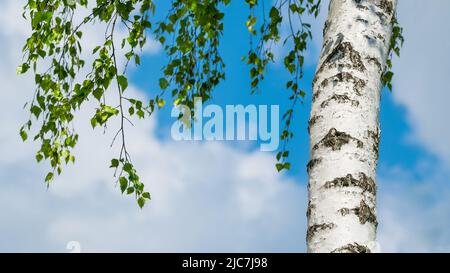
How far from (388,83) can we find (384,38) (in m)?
3.41

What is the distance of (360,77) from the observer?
13.1 feet

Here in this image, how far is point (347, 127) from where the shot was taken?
3789 mm

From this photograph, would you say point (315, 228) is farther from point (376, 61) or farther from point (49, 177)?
point (49, 177)

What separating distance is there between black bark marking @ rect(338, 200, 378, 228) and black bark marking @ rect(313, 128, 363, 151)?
35cm

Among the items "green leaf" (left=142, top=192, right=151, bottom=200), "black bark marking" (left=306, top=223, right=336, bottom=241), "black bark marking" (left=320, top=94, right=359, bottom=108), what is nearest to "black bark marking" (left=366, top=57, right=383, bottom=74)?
"black bark marking" (left=320, top=94, right=359, bottom=108)

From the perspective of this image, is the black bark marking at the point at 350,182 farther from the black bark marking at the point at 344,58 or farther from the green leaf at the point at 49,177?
the green leaf at the point at 49,177

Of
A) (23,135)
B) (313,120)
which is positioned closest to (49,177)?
(23,135)

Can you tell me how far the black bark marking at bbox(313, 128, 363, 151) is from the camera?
3.74m

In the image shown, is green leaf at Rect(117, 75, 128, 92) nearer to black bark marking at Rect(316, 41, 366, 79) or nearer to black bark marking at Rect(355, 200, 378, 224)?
black bark marking at Rect(316, 41, 366, 79)

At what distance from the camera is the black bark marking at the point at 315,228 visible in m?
3.56
